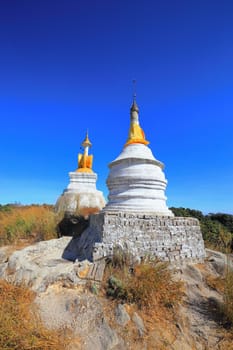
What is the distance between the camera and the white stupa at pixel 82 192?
14.4m

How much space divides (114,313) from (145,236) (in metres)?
2.26

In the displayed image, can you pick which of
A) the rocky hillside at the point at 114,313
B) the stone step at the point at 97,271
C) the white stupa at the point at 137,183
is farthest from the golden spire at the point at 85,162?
the stone step at the point at 97,271

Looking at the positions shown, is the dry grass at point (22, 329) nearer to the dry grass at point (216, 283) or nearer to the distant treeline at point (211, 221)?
the dry grass at point (216, 283)

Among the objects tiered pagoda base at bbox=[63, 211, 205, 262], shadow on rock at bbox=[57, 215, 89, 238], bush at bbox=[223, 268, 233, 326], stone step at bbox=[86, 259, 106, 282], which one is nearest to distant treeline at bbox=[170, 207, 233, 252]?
tiered pagoda base at bbox=[63, 211, 205, 262]

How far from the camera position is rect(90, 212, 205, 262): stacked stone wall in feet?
19.1

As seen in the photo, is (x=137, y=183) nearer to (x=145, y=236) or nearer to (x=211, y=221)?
(x=145, y=236)

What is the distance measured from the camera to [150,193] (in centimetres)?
745

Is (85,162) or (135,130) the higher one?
(85,162)

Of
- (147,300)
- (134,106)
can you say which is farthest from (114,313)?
(134,106)

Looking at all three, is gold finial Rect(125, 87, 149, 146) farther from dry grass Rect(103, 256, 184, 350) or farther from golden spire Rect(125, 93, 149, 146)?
dry grass Rect(103, 256, 184, 350)

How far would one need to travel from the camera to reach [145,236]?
19.7 feet

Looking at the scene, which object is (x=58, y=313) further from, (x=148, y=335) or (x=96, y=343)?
(x=148, y=335)

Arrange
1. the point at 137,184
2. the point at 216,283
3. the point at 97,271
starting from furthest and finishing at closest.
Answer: the point at 137,184
the point at 216,283
the point at 97,271

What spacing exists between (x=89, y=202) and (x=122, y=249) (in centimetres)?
908
